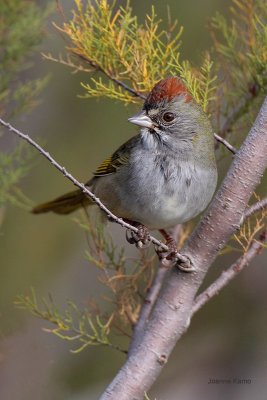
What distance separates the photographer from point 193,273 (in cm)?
320

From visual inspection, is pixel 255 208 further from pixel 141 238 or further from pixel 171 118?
pixel 171 118

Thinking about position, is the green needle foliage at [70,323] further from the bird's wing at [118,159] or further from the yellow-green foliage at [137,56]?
the yellow-green foliage at [137,56]

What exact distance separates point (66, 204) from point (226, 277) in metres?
1.32

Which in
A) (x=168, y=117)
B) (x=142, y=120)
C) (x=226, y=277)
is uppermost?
(x=168, y=117)

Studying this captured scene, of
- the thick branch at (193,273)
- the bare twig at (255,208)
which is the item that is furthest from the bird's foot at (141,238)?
the bare twig at (255,208)

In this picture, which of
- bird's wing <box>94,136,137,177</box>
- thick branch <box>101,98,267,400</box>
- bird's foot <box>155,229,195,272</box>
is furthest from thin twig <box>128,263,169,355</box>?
bird's wing <box>94,136,137,177</box>

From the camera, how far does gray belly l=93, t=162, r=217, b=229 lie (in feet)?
11.4

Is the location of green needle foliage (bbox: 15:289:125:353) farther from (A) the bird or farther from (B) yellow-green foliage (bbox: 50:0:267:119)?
(B) yellow-green foliage (bbox: 50:0:267:119)

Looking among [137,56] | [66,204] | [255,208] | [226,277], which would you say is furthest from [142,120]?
[66,204]

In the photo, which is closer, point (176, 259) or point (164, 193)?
point (176, 259)

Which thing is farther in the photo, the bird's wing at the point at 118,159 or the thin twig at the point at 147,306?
the bird's wing at the point at 118,159

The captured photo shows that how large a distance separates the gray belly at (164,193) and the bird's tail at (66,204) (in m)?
0.68

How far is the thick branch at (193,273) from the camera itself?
3035mm

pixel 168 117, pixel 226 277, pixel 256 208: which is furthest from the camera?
pixel 168 117
